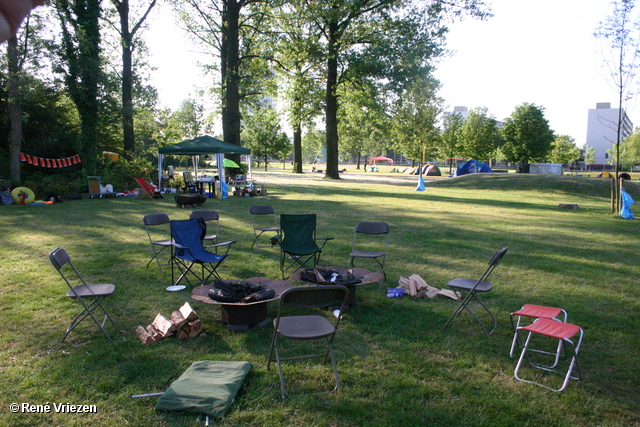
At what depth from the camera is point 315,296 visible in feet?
11.5

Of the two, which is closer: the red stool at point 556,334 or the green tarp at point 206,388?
the green tarp at point 206,388

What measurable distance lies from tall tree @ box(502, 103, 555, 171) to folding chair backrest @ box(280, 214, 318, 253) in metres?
46.4

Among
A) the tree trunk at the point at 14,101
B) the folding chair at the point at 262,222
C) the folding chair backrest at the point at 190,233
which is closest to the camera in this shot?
the folding chair backrest at the point at 190,233

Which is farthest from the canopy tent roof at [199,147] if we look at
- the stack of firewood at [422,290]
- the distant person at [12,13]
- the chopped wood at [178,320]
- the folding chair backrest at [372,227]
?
the distant person at [12,13]

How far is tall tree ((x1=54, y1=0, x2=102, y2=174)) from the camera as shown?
18203 millimetres

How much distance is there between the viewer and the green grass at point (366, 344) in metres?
3.18

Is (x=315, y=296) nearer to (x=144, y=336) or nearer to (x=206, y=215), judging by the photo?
(x=144, y=336)

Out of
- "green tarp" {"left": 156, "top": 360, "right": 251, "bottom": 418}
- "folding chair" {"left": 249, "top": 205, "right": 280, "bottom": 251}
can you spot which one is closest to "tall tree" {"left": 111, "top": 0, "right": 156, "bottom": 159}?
"folding chair" {"left": 249, "top": 205, "right": 280, "bottom": 251}

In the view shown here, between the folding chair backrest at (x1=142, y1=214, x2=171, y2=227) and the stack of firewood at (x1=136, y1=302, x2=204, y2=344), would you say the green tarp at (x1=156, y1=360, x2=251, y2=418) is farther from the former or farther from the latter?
the folding chair backrest at (x1=142, y1=214, x2=171, y2=227)

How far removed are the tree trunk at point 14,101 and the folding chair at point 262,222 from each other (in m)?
11.2

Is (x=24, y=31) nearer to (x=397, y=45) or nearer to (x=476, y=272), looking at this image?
(x=397, y=45)

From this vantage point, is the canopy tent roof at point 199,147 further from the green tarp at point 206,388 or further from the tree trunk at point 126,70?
the green tarp at point 206,388

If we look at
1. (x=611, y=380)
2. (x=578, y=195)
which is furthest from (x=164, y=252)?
(x=578, y=195)

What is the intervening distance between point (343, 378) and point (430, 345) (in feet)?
3.63
